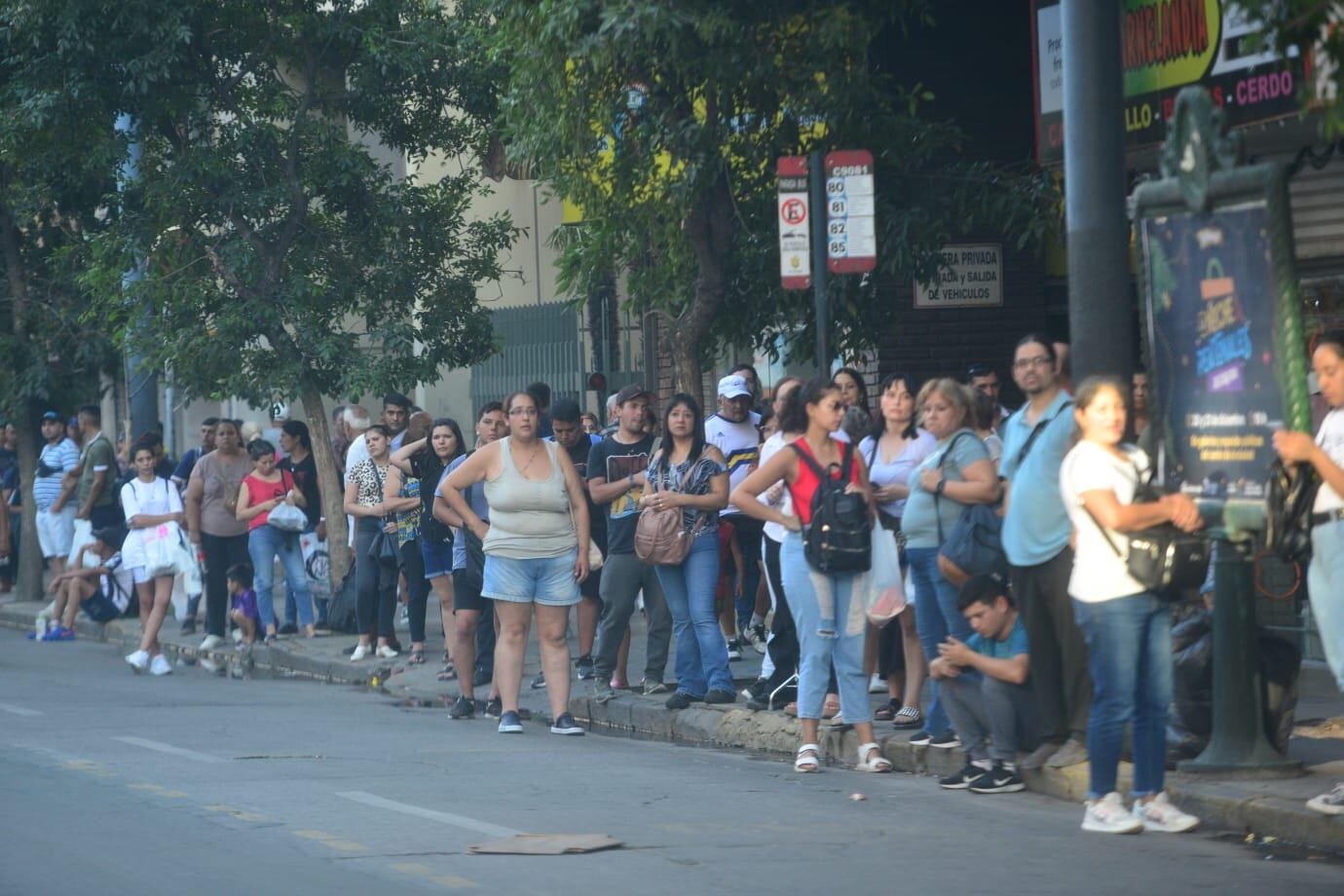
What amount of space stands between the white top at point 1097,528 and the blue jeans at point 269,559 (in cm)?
1073

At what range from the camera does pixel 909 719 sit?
10977mm

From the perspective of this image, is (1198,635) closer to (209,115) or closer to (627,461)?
(627,461)

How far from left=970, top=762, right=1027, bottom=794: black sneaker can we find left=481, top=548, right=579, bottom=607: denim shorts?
127 inches

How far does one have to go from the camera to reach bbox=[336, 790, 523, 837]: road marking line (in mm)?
8406

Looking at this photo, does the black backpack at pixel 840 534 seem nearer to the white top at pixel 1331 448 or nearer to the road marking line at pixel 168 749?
the white top at pixel 1331 448

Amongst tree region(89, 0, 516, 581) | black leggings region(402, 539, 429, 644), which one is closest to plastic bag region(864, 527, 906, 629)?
black leggings region(402, 539, 429, 644)

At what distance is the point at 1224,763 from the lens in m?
8.91

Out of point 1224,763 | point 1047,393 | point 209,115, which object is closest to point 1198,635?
point 1224,763

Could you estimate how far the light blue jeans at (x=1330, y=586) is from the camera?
26.2 feet

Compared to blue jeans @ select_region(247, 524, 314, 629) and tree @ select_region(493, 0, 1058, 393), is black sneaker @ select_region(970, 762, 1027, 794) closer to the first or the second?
tree @ select_region(493, 0, 1058, 393)

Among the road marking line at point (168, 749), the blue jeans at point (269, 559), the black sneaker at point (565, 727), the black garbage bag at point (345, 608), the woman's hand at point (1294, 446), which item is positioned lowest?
the black sneaker at point (565, 727)

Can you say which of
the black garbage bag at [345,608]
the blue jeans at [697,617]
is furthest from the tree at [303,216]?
the blue jeans at [697,617]

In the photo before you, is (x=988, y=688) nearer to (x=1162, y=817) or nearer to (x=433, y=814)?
(x=1162, y=817)

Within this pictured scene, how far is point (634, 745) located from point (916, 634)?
1692 millimetres
